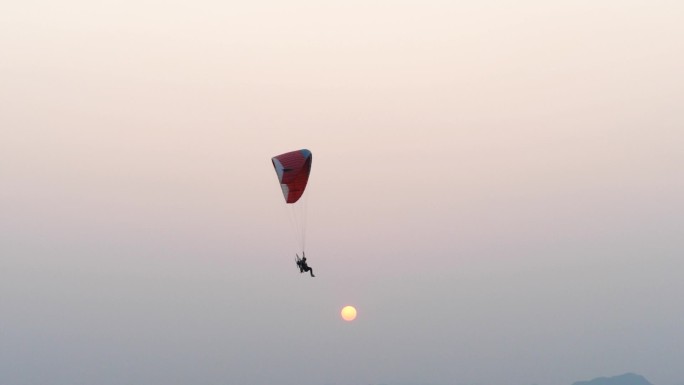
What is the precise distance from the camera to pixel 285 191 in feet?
288

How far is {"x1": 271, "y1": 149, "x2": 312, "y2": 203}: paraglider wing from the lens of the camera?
84.8 metres

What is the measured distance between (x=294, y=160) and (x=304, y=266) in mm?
11931

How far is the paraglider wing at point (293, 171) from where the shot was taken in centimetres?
8475

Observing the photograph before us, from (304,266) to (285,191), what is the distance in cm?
1046

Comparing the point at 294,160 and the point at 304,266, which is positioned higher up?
the point at 294,160

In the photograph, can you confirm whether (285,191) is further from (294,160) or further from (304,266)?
(304,266)

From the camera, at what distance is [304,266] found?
8100 centimetres

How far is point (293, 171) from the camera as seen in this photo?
278 feet

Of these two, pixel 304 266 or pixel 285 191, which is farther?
pixel 285 191

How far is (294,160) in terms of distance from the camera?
85562 millimetres

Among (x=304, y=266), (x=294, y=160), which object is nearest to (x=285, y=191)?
(x=294, y=160)

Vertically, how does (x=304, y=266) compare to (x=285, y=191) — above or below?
below
